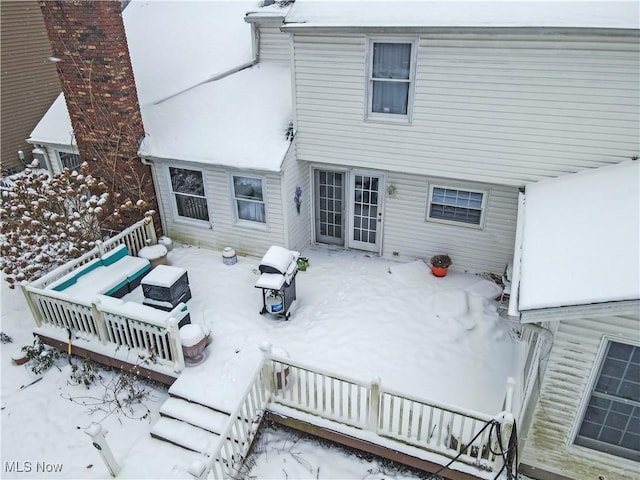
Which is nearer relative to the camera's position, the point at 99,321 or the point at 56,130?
the point at 99,321

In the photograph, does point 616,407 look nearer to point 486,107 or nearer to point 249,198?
point 486,107

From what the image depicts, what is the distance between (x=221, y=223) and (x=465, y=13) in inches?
261

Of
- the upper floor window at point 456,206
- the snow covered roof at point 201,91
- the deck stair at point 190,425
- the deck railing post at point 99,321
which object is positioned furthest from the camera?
the snow covered roof at point 201,91

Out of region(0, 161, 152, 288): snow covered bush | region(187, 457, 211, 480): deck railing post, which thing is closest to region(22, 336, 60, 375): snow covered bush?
region(0, 161, 152, 288): snow covered bush

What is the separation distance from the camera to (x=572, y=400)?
17.4ft

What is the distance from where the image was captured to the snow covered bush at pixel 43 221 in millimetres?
8734

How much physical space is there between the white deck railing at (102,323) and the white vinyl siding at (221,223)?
8.80 feet

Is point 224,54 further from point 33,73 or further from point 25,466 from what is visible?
point 25,466

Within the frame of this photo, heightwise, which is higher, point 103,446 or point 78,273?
point 78,273

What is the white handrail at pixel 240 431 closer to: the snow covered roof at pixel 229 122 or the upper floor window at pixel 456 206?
the snow covered roof at pixel 229 122

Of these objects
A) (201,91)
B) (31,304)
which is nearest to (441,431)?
(31,304)

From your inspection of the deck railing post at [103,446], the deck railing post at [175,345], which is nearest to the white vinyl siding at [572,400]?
the deck railing post at [175,345]

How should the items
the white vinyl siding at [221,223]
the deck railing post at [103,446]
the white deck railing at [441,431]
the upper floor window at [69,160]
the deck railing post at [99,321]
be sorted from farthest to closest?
the upper floor window at [69,160] → the white vinyl siding at [221,223] → the deck railing post at [99,321] → the deck railing post at [103,446] → the white deck railing at [441,431]

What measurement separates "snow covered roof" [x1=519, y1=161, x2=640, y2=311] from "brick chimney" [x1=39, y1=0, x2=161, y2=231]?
325 inches
